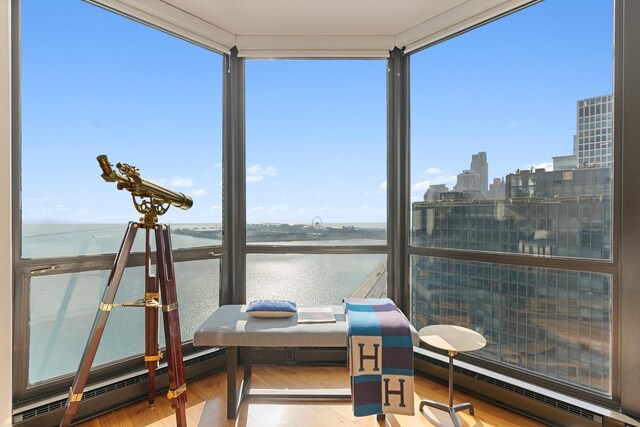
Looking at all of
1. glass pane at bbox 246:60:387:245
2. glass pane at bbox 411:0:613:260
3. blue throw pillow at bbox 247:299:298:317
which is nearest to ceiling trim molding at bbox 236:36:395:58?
glass pane at bbox 246:60:387:245

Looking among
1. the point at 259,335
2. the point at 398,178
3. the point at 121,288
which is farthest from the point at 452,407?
the point at 121,288

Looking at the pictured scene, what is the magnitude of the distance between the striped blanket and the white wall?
5.58ft

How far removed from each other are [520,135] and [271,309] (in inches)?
77.8

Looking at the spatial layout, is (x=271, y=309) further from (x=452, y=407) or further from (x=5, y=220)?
(x=5, y=220)

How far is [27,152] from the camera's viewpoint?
6.11ft

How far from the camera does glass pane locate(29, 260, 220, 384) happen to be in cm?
187

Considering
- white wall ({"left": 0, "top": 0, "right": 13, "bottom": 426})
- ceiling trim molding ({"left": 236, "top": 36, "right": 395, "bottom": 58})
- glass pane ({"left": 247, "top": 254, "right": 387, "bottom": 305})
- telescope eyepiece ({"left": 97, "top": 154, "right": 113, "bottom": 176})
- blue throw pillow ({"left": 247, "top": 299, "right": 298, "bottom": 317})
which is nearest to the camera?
telescope eyepiece ({"left": 97, "top": 154, "right": 113, "bottom": 176})

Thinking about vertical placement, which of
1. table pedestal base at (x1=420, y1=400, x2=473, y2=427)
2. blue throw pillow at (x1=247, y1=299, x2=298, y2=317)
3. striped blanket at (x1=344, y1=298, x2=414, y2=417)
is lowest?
table pedestal base at (x1=420, y1=400, x2=473, y2=427)

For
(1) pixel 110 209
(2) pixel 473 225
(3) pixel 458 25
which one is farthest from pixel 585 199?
(1) pixel 110 209

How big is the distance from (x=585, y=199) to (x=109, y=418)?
3.08 m

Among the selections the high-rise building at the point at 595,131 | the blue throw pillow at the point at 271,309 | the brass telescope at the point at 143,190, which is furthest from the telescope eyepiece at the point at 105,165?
the high-rise building at the point at 595,131

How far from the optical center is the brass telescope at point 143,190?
151cm

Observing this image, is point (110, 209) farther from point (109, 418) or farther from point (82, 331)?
point (109, 418)

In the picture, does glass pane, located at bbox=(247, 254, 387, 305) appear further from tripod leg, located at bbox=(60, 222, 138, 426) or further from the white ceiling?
the white ceiling
